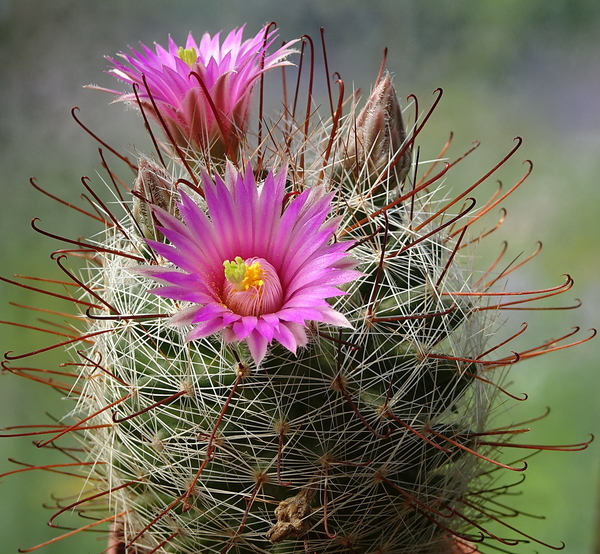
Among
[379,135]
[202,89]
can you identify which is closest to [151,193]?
[202,89]

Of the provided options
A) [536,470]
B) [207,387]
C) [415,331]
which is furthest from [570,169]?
[207,387]

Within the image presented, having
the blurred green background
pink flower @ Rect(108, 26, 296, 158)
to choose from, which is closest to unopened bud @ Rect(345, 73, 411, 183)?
pink flower @ Rect(108, 26, 296, 158)

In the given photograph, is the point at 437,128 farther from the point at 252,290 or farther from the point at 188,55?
the point at 252,290

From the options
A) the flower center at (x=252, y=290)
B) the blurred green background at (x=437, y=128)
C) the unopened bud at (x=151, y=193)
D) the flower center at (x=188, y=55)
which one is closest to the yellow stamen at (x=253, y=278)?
the flower center at (x=252, y=290)

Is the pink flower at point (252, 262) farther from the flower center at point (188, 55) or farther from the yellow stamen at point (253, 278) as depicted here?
the flower center at point (188, 55)

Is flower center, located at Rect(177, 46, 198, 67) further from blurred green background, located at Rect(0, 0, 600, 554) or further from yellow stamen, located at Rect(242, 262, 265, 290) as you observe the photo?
blurred green background, located at Rect(0, 0, 600, 554)
